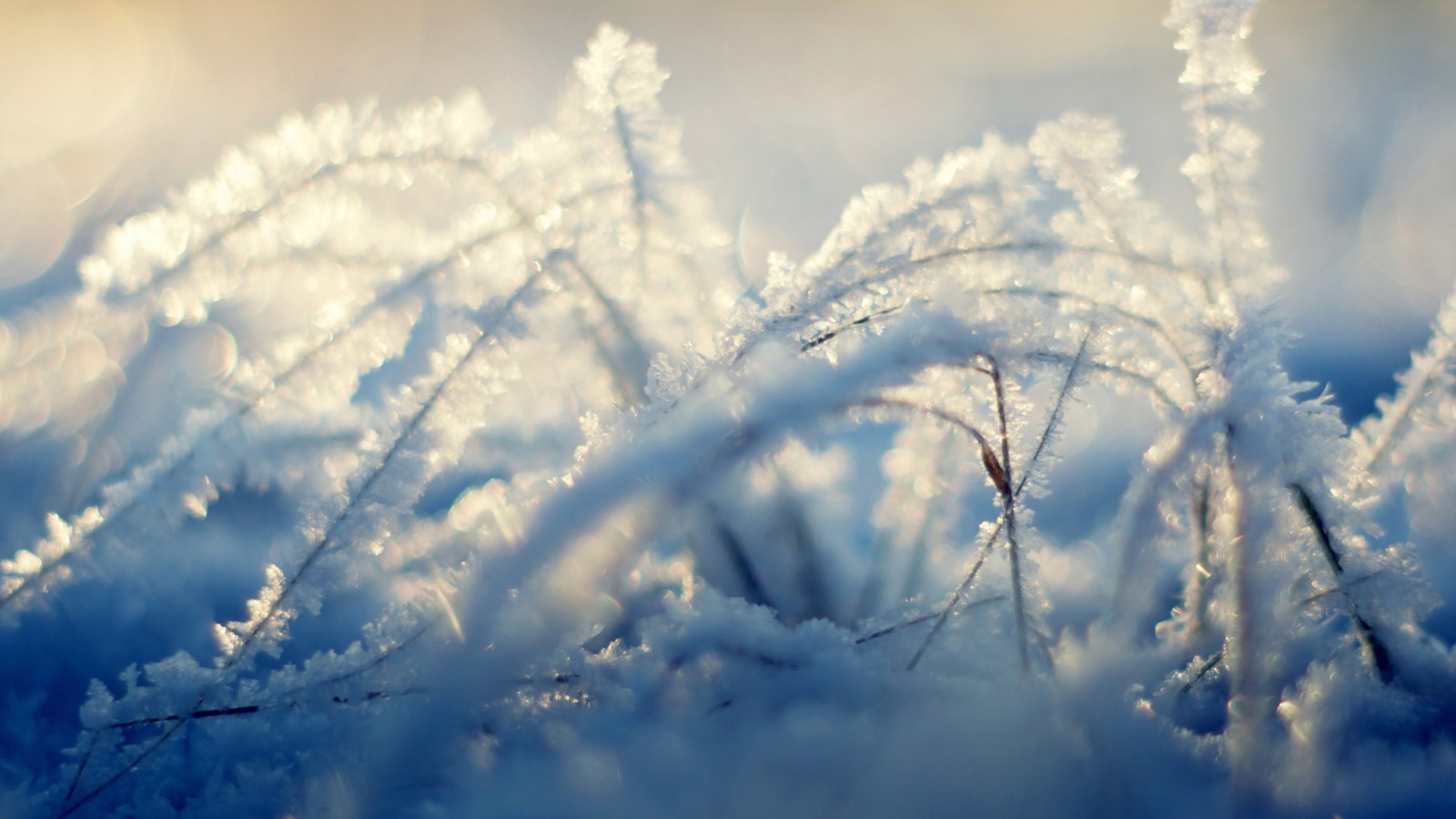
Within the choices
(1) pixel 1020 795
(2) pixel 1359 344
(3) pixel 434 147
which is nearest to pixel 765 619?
(1) pixel 1020 795

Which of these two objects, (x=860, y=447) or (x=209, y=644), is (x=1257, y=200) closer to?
(x=860, y=447)

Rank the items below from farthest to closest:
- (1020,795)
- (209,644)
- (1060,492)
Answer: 1. (1060,492)
2. (209,644)
3. (1020,795)

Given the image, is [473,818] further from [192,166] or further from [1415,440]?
[192,166]

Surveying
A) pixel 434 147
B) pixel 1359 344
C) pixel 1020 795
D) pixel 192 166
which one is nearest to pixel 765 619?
pixel 1020 795

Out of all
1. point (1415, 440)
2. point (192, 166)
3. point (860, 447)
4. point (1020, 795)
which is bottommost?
point (1020, 795)

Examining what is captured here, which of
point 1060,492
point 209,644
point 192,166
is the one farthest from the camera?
point 192,166

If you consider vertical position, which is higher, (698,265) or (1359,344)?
(1359,344)

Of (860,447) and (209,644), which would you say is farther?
(860,447)
